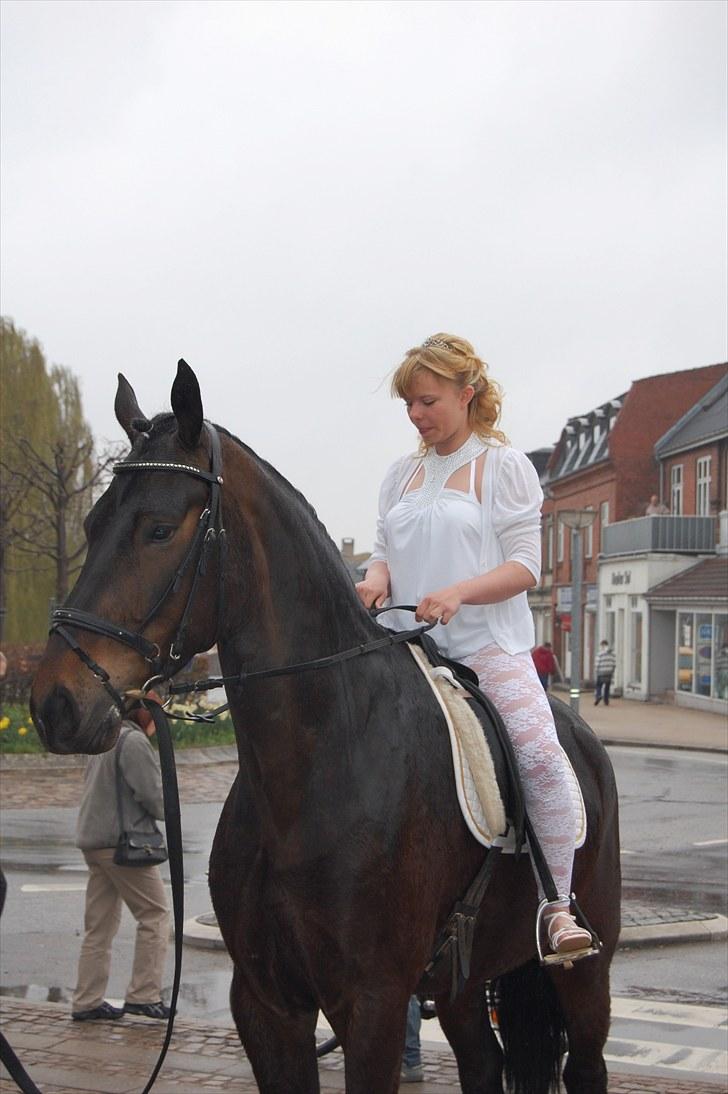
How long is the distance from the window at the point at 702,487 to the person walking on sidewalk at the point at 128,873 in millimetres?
40875

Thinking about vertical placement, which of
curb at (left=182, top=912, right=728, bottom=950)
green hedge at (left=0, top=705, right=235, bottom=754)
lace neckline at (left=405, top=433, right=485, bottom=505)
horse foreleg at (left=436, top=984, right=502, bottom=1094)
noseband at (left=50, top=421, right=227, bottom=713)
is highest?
lace neckline at (left=405, top=433, right=485, bottom=505)

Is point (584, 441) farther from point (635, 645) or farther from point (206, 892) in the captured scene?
point (206, 892)

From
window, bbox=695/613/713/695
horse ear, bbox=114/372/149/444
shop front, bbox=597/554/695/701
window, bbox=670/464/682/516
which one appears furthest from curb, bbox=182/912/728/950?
window, bbox=670/464/682/516

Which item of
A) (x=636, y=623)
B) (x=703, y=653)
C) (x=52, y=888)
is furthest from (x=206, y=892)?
(x=636, y=623)

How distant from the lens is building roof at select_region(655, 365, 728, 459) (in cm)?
4956

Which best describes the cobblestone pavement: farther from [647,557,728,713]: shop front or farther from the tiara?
[647,557,728,713]: shop front

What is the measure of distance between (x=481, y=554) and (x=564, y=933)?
3.93 feet

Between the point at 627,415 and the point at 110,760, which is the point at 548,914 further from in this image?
the point at 627,415

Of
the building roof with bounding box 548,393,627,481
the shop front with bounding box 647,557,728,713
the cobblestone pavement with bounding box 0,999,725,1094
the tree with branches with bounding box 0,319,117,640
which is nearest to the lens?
the cobblestone pavement with bounding box 0,999,725,1094

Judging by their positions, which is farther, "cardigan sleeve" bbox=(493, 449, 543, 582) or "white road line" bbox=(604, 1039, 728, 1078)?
"white road line" bbox=(604, 1039, 728, 1078)

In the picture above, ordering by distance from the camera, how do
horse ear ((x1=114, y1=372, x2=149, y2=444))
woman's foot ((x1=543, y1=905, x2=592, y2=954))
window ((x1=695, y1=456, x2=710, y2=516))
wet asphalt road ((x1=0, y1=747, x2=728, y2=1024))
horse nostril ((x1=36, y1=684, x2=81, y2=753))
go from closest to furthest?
1. horse nostril ((x1=36, y1=684, x2=81, y2=753))
2. horse ear ((x1=114, y1=372, x2=149, y2=444))
3. woman's foot ((x1=543, y1=905, x2=592, y2=954))
4. wet asphalt road ((x1=0, y1=747, x2=728, y2=1024))
5. window ((x1=695, y1=456, x2=710, y2=516))

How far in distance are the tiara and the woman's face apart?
0.10m

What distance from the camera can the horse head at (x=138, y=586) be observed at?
3.18 m

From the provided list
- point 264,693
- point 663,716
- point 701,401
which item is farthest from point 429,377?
point 701,401
